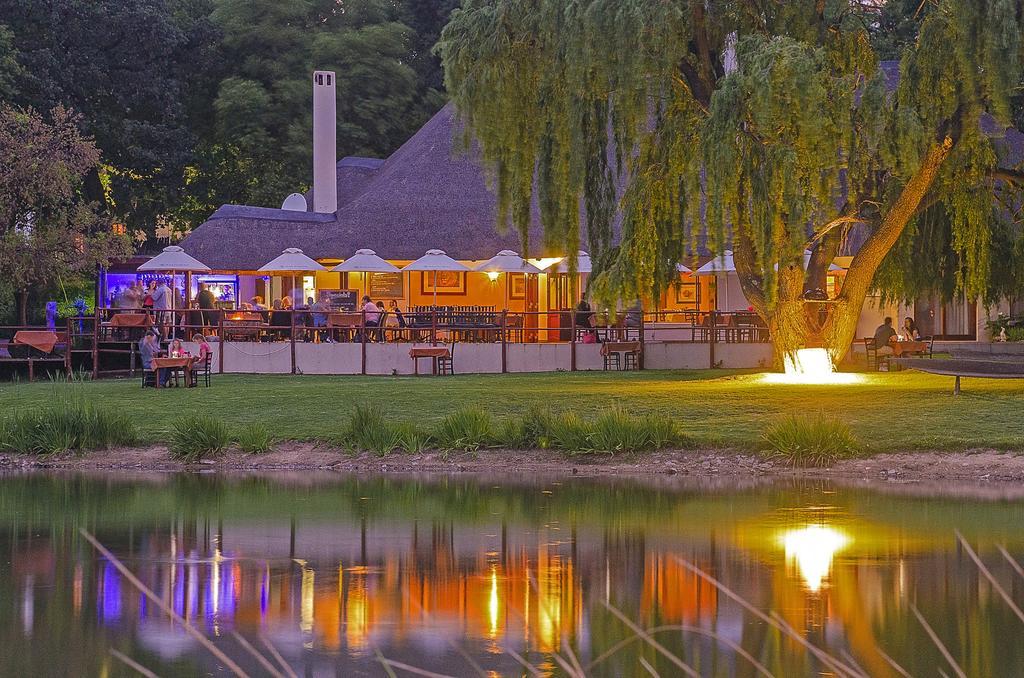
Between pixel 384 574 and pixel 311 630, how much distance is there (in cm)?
246

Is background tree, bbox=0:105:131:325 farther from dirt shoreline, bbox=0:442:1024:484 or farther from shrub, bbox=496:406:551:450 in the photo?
shrub, bbox=496:406:551:450

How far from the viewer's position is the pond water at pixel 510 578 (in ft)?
34.1

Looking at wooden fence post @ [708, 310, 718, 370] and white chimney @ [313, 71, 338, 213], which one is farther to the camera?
white chimney @ [313, 71, 338, 213]

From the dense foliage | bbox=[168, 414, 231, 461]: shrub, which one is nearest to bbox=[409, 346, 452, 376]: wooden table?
bbox=[168, 414, 231, 461]: shrub

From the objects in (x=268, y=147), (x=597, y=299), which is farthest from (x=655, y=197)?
(x=268, y=147)

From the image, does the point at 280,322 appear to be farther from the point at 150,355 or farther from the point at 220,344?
the point at 150,355

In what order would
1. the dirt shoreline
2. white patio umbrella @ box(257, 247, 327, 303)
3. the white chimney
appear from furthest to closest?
the white chimney → white patio umbrella @ box(257, 247, 327, 303) → the dirt shoreline

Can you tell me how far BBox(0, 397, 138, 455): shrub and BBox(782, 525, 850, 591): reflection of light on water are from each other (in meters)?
11.7

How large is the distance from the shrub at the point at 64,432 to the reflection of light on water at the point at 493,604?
11703 mm

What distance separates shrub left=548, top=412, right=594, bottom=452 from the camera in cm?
2292

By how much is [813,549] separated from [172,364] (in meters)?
18.4

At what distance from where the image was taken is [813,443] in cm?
2208

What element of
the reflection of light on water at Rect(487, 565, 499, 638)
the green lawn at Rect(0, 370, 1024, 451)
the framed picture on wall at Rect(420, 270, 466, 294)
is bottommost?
the reflection of light on water at Rect(487, 565, 499, 638)

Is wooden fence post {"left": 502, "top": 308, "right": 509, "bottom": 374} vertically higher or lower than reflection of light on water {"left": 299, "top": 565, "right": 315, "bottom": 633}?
higher
